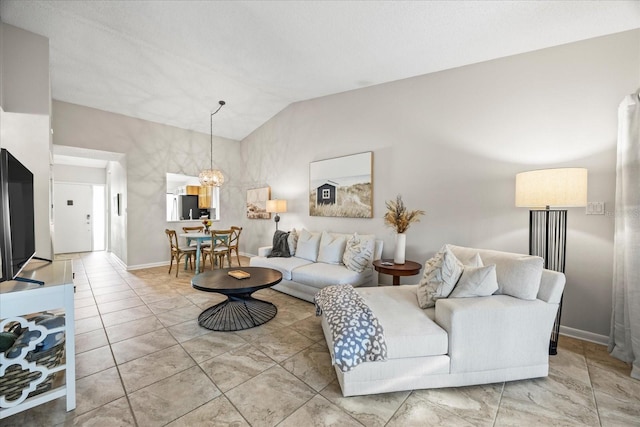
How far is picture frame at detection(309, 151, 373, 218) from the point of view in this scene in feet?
13.1

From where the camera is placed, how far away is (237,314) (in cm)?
300

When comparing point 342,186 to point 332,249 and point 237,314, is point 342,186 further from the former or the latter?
point 237,314

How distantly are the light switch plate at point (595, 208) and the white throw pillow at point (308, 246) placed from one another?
3094 millimetres

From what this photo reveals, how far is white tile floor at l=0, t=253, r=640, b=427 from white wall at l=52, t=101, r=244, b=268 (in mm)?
3040

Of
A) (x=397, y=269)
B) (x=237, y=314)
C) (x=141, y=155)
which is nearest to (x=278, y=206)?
(x=237, y=314)

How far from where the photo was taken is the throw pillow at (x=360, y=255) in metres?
3.45

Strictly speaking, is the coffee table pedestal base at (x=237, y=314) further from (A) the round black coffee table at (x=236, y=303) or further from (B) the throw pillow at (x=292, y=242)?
(B) the throw pillow at (x=292, y=242)

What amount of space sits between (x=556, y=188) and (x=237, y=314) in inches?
130

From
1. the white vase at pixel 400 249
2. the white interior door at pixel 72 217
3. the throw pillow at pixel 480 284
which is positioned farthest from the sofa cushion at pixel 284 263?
the white interior door at pixel 72 217

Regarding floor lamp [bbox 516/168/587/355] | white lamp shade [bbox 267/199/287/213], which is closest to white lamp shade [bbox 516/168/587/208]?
floor lamp [bbox 516/168/587/355]

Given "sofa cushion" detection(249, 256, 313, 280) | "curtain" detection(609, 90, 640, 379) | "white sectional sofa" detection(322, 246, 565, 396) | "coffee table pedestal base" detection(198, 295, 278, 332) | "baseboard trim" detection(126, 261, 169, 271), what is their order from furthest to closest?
"baseboard trim" detection(126, 261, 169, 271)
"sofa cushion" detection(249, 256, 313, 280)
"coffee table pedestal base" detection(198, 295, 278, 332)
"curtain" detection(609, 90, 640, 379)
"white sectional sofa" detection(322, 246, 565, 396)

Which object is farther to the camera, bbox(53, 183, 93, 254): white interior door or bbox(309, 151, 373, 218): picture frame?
bbox(53, 183, 93, 254): white interior door

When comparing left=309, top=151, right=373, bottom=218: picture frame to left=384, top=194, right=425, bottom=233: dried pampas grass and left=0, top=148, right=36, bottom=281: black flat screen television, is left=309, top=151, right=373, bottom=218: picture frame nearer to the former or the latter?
left=384, top=194, right=425, bottom=233: dried pampas grass

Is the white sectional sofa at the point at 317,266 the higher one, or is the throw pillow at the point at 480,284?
the throw pillow at the point at 480,284
